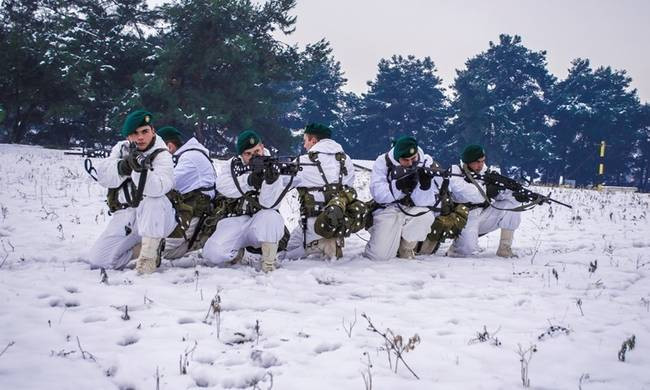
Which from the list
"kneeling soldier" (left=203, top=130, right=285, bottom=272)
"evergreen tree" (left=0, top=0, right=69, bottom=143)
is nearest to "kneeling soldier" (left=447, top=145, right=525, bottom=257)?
"kneeling soldier" (left=203, top=130, right=285, bottom=272)

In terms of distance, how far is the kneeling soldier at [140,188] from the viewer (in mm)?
5477

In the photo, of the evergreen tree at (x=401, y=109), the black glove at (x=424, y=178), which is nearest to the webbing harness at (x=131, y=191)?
the black glove at (x=424, y=178)

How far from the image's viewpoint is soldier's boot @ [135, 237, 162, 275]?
5.54 meters

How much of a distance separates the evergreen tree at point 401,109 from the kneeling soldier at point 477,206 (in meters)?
43.9

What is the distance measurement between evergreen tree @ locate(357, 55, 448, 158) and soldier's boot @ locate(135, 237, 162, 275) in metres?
46.6

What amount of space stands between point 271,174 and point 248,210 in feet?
2.40

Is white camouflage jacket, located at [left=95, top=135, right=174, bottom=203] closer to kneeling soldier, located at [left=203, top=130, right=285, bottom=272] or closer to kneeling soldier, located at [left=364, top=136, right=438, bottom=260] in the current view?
kneeling soldier, located at [left=203, top=130, right=285, bottom=272]

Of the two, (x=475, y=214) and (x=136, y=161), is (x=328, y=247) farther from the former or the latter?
(x=136, y=161)

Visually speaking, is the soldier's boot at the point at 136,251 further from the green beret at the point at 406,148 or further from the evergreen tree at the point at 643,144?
the evergreen tree at the point at 643,144

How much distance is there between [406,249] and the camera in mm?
7168

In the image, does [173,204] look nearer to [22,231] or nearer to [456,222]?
[22,231]

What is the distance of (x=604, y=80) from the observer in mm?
49188

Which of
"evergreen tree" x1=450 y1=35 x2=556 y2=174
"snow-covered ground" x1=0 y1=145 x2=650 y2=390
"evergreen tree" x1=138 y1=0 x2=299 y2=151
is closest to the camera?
"snow-covered ground" x1=0 y1=145 x2=650 y2=390

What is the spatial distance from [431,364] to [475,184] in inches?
181
